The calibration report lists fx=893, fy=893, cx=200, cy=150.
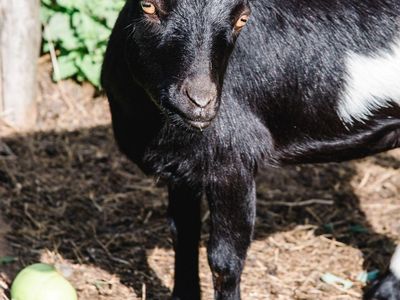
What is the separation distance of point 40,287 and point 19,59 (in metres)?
3.07

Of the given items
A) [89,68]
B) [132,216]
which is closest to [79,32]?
[89,68]

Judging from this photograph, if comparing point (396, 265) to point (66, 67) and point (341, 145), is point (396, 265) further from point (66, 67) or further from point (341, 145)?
point (66, 67)

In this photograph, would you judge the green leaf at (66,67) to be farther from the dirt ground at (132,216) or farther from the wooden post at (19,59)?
the wooden post at (19,59)

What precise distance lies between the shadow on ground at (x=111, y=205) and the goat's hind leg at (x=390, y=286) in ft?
1.48

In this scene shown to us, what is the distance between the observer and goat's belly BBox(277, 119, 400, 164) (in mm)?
4953

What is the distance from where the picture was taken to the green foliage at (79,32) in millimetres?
7586

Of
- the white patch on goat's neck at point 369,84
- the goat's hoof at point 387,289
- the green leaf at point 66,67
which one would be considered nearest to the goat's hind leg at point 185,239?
the white patch on goat's neck at point 369,84

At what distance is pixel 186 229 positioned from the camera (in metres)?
5.23

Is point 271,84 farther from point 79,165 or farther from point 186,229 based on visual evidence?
point 79,165

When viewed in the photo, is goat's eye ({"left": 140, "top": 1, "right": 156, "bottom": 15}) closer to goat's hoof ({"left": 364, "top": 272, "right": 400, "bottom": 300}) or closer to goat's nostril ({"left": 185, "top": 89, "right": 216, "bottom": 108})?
goat's nostril ({"left": 185, "top": 89, "right": 216, "bottom": 108})

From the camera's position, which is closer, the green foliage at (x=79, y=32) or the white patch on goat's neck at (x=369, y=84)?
the white patch on goat's neck at (x=369, y=84)

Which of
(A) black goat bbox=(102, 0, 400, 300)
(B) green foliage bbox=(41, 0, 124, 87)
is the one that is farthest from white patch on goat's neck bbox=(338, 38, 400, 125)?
(B) green foliage bbox=(41, 0, 124, 87)

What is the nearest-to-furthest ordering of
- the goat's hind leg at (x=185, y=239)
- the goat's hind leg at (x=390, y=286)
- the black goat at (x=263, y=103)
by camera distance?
the black goat at (x=263, y=103)
the goat's hind leg at (x=185, y=239)
the goat's hind leg at (x=390, y=286)

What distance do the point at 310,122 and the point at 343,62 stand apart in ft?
1.22
